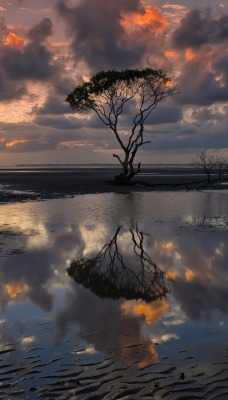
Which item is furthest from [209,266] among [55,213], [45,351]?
[55,213]

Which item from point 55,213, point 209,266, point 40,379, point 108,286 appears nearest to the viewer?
point 40,379

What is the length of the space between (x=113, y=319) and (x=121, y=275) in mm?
3139

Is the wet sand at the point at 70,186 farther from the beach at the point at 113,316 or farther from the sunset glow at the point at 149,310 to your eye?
the sunset glow at the point at 149,310

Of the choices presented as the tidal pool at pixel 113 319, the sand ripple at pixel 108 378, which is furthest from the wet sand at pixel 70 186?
the sand ripple at pixel 108 378

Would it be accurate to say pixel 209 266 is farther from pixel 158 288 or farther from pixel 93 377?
pixel 93 377

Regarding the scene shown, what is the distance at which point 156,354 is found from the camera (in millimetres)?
5871

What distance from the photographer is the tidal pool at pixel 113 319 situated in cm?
510

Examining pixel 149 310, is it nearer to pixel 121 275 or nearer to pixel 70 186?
pixel 121 275

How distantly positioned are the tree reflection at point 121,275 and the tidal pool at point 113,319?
3cm

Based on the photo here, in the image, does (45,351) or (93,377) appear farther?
(45,351)

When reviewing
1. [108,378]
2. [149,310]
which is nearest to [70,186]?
[149,310]

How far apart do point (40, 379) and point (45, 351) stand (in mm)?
837

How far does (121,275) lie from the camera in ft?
34.2

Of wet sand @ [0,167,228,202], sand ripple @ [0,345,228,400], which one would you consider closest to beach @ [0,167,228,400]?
sand ripple @ [0,345,228,400]
